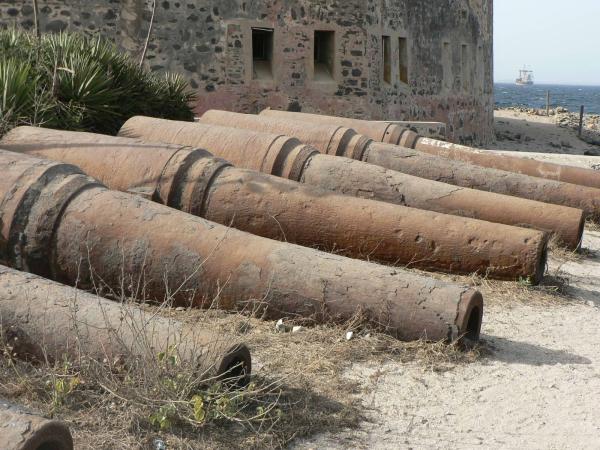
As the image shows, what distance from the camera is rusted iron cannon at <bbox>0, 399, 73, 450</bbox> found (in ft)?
10.5

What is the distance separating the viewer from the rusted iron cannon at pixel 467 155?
35.8 ft

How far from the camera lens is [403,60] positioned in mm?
19500

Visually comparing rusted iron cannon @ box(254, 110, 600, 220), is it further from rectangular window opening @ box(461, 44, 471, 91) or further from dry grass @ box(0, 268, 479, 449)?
rectangular window opening @ box(461, 44, 471, 91)

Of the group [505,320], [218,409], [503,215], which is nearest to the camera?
[218,409]

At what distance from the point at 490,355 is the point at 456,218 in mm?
1782

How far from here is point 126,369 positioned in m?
4.28

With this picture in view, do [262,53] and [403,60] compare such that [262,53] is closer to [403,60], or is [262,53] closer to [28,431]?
[403,60]

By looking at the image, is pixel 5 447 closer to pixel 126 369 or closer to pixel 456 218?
pixel 126 369

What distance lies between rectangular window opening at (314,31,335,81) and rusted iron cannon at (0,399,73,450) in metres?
14.5

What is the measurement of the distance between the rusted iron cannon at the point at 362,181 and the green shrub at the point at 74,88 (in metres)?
1.08

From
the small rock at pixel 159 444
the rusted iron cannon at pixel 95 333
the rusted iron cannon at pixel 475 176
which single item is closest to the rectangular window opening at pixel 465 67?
the rusted iron cannon at pixel 475 176

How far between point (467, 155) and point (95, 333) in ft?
25.6

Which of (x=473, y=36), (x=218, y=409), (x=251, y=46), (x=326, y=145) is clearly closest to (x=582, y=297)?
(x=326, y=145)

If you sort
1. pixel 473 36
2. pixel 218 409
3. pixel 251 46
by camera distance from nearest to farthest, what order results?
pixel 218 409 < pixel 251 46 < pixel 473 36
